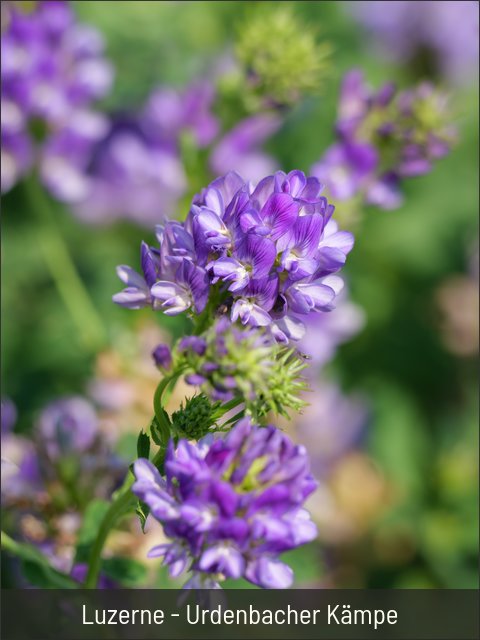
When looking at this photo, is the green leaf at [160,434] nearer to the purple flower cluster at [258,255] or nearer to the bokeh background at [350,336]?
the purple flower cluster at [258,255]

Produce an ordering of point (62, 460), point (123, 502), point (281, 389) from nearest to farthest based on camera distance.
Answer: point (281, 389), point (123, 502), point (62, 460)

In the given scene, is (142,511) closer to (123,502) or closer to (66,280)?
(123,502)

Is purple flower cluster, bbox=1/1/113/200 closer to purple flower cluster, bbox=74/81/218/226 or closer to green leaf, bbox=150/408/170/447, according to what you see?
purple flower cluster, bbox=74/81/218/226
